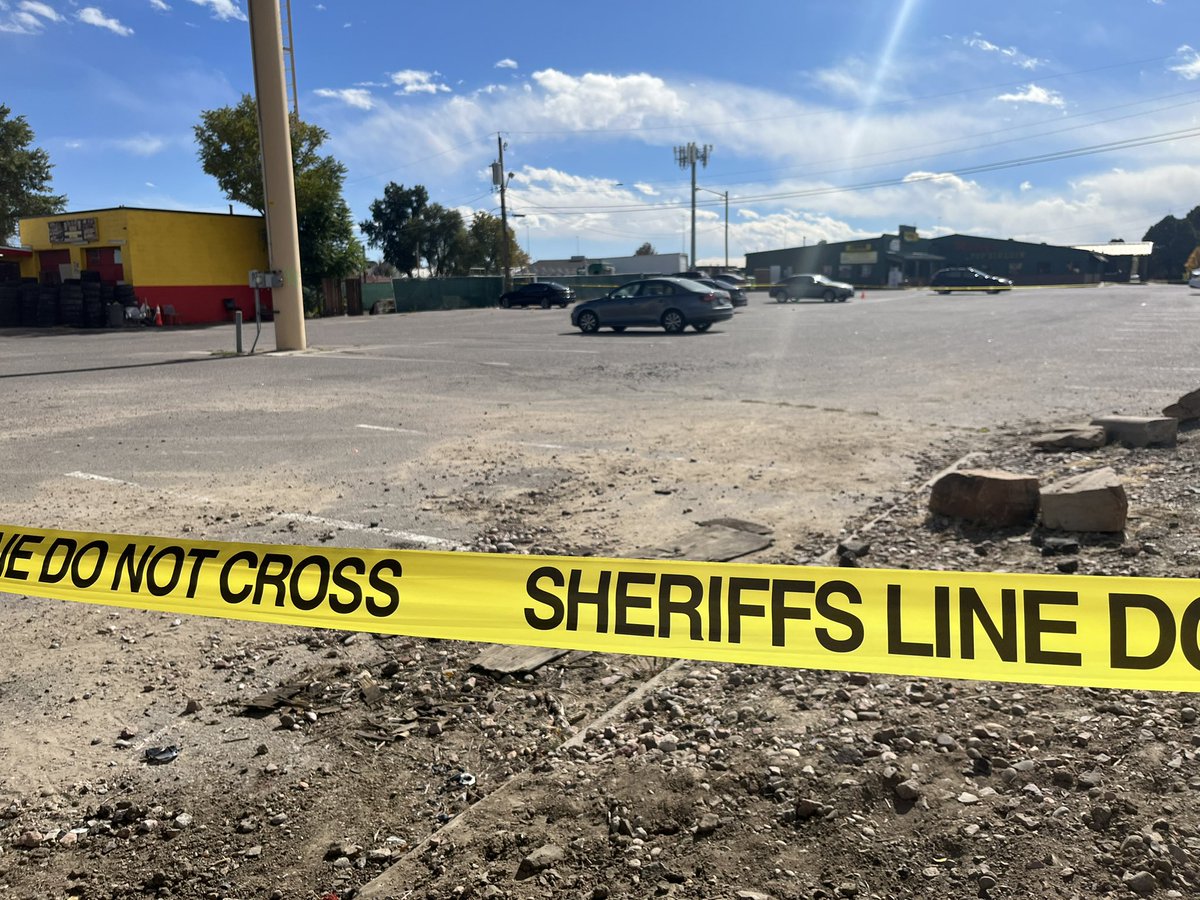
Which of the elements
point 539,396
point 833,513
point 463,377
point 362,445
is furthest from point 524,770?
point 463,377

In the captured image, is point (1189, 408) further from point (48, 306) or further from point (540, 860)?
point (48, 306)

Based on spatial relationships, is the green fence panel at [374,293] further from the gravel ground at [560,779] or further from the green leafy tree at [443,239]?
the gravel ground at [560,779]

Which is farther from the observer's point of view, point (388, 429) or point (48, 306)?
point (48, 306)

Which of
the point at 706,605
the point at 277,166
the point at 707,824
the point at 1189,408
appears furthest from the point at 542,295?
the point at 707,824

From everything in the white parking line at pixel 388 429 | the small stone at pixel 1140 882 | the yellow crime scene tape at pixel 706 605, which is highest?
the yellow crime scene tape at pixel 706 605

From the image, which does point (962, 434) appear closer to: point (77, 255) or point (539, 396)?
point (539, 396)

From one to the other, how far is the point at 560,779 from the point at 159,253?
4019cm

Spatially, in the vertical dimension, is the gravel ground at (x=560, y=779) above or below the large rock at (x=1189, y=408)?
below

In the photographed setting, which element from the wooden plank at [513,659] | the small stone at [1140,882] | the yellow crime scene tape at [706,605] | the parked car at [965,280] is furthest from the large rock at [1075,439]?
the parked car at [965,280]

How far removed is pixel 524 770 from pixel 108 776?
153cm

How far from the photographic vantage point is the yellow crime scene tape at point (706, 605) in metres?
2.68

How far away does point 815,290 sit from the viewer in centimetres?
5172

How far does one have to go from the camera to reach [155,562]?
12.0ft

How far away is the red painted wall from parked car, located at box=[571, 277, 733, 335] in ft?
67.0
